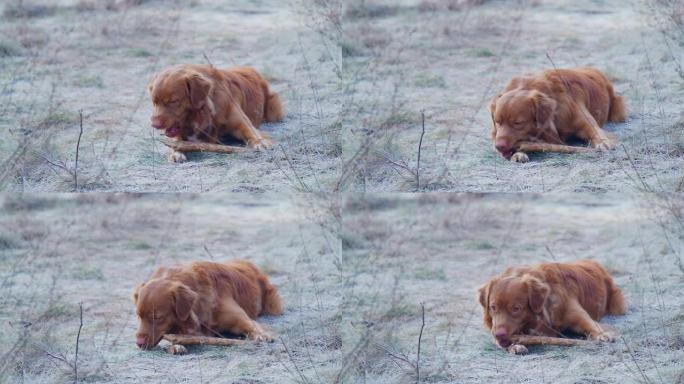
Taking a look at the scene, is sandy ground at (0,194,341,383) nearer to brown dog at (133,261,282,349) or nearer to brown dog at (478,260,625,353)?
brown dog at (133,261,282,349)

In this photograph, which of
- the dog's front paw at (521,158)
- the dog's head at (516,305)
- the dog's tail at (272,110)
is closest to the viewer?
the dog's head at (516,305)

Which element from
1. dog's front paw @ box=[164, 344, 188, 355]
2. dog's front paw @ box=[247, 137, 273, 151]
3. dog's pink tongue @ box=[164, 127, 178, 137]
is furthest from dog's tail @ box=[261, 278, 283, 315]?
dog's pink tongue @ box=[164, 127, 178, 137]

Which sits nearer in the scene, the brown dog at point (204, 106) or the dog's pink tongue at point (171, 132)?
the brown dog at point (204, 106)

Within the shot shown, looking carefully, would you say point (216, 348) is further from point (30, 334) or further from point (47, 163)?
point (47, 163)

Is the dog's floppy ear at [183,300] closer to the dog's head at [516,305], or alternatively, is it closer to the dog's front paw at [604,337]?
the dog's head at [516,305]

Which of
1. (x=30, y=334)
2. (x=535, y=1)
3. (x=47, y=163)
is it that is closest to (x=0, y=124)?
(x=47, y=163)

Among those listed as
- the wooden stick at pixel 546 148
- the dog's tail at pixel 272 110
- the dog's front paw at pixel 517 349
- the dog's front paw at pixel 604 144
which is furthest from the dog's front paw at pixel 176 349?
the dog's front paw at pixel 604 144

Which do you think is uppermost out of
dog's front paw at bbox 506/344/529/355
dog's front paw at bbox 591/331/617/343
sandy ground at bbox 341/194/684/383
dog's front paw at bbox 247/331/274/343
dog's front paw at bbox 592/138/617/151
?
dog's front paw at bbox 592/138/617/151
